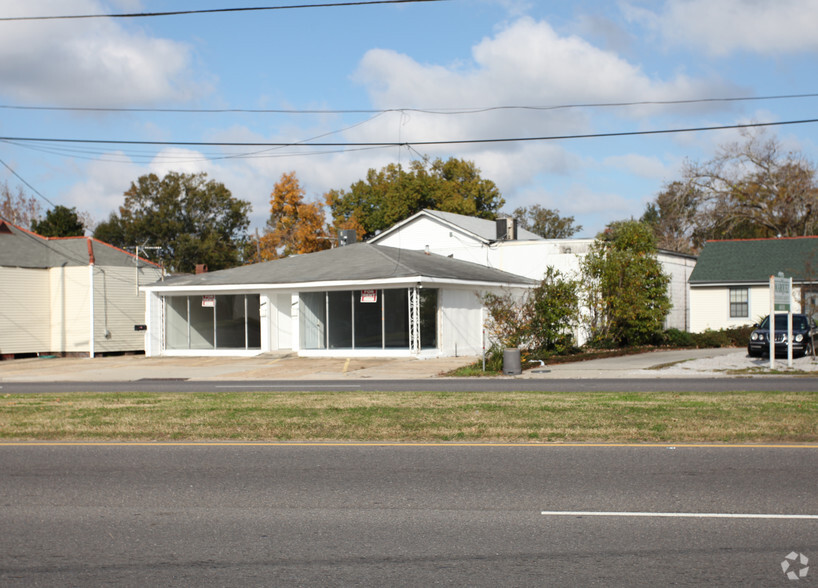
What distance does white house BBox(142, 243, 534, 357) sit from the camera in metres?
32.1

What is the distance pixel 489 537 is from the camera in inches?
258

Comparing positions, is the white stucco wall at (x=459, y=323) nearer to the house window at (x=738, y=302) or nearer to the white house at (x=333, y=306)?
the white house at (x=333, y=306)

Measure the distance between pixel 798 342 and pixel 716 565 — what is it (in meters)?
25.5

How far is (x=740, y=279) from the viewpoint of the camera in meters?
41.5

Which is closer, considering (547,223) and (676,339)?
(676,339)

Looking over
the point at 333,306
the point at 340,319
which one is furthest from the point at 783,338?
the point at 333,306

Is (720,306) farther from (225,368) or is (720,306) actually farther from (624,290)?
(225,368)

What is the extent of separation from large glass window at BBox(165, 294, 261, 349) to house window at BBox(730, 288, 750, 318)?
2434 cm

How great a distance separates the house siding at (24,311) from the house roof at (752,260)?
32.8m

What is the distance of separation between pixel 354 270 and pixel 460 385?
45.9ft

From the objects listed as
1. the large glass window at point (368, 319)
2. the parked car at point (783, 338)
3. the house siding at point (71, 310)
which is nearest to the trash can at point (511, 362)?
the large glass window at point (368, 319)

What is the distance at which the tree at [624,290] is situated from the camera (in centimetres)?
3619

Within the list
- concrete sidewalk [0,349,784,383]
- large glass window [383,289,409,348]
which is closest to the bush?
concrete sidewalk [0,349,784,383]

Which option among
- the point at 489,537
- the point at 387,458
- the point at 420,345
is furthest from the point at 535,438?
the point at 420,345
